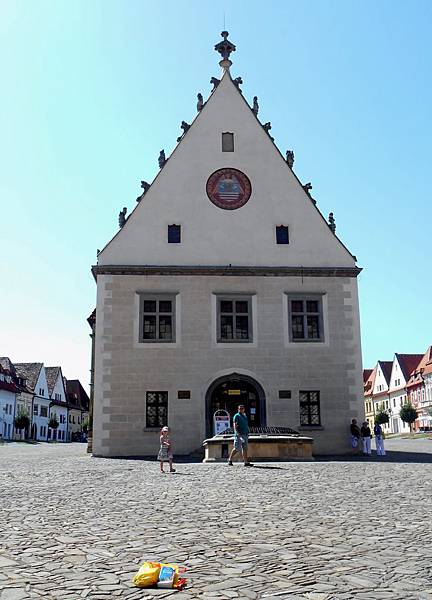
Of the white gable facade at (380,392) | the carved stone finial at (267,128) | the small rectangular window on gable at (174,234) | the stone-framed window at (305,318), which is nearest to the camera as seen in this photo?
the stone-framed window at (305,318)

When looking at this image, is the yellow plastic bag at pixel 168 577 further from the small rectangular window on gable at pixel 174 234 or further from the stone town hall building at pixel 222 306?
the small rectangular window on gable at pixel 174 234

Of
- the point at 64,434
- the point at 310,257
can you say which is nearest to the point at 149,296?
the point at 310,257

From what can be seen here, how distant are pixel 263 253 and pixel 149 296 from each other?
5.07 meters

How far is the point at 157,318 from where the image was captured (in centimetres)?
2591

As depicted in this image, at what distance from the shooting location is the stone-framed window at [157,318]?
25.7m

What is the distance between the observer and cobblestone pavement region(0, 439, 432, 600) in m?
5.20

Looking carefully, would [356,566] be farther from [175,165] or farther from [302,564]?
[175,165]

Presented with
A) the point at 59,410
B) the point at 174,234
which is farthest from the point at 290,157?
the point at 59,410

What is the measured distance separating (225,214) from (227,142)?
11.2 feet

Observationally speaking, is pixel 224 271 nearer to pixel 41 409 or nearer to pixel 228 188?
pixel 228 188

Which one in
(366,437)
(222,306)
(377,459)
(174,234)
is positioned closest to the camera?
(377,459)

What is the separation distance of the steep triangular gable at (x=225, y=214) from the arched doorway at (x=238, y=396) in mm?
4856

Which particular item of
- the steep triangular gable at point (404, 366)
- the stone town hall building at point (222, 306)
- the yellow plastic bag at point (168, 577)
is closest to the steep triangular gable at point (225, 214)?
the stone town hall building at point (222, 306)

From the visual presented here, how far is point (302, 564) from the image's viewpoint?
19.5 ft
